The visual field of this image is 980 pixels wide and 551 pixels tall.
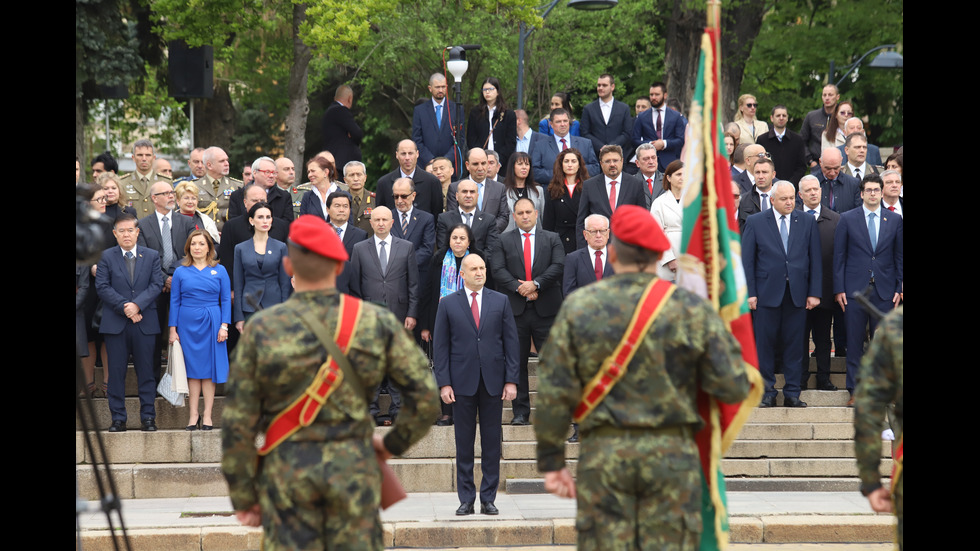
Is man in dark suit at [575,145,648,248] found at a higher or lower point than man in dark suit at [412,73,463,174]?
lower

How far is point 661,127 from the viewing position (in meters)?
15.6

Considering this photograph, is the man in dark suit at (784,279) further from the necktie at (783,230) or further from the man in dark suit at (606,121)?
the man in dark suit at (606,121)

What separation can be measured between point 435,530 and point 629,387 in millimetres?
4570

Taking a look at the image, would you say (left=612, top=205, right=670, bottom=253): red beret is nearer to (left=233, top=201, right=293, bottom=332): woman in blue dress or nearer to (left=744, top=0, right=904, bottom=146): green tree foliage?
(left=233, top=201, right=293, bottom=332): woman in blue dress

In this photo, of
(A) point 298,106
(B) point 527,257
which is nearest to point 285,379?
(B) point 527,257

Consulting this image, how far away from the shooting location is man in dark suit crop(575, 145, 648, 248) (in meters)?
12.7

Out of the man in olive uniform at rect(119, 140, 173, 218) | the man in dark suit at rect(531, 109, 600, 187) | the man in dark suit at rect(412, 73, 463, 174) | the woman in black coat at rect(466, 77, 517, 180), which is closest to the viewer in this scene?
the man in olive uniform at rect(119, 140, 173, 218)

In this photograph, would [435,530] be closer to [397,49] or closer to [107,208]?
[107,208]

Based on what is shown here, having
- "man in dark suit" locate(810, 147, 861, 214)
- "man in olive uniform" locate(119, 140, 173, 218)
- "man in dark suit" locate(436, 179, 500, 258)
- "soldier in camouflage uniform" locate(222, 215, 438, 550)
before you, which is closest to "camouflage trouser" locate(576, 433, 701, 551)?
"soldier in camouflage uniform" locate(222, 215, 438, 550)

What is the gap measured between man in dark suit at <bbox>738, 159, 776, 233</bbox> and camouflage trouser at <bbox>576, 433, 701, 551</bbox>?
774cm

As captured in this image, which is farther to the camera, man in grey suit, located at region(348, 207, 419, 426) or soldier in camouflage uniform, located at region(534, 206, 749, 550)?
man in grey suit, located at region(348, 207, 419, 426)

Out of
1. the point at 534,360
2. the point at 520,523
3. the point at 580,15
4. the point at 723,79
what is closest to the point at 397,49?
the point at 580,15

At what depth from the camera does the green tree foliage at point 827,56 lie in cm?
2658

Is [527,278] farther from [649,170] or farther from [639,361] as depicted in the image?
[639,361]
